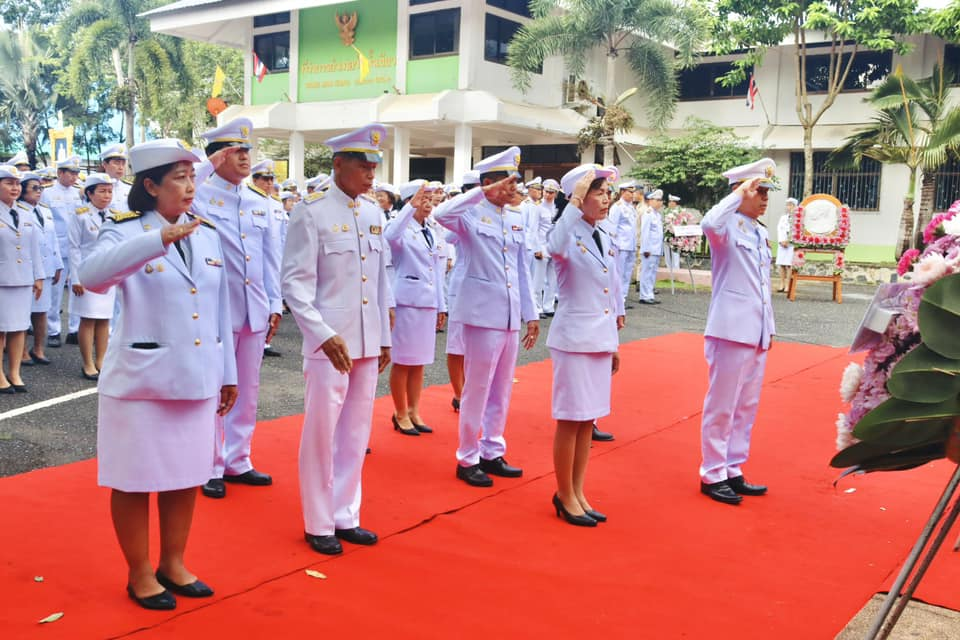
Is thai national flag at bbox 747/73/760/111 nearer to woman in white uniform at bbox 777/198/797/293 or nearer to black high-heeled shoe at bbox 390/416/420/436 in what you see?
woman in white uniform at bbox 777/198/797/293

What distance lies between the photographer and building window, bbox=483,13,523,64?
2080cm

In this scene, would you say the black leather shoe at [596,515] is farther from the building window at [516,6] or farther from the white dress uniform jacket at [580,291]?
the building window at [516,6]

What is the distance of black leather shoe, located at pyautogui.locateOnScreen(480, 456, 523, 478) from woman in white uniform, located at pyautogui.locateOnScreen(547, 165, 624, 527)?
644 mm

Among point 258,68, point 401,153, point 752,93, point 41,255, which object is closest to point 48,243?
point 41,255

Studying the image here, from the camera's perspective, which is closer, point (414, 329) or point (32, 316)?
point (414, 329)

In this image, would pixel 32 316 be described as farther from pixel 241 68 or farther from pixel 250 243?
pixel 241 68

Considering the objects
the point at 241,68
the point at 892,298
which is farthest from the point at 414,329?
the point at 241,68

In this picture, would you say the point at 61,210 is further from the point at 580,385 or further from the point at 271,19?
the point at 271,19

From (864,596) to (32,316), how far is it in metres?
7.30

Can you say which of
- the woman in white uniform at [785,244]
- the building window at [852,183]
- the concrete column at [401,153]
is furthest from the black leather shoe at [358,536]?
the building window at [852,183]

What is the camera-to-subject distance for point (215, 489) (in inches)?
175

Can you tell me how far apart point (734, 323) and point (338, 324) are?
2.17m

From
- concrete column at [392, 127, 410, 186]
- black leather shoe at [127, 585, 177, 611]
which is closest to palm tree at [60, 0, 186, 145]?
concrete column at [392, 127, 410, 186]

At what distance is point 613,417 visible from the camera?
6.68 m
